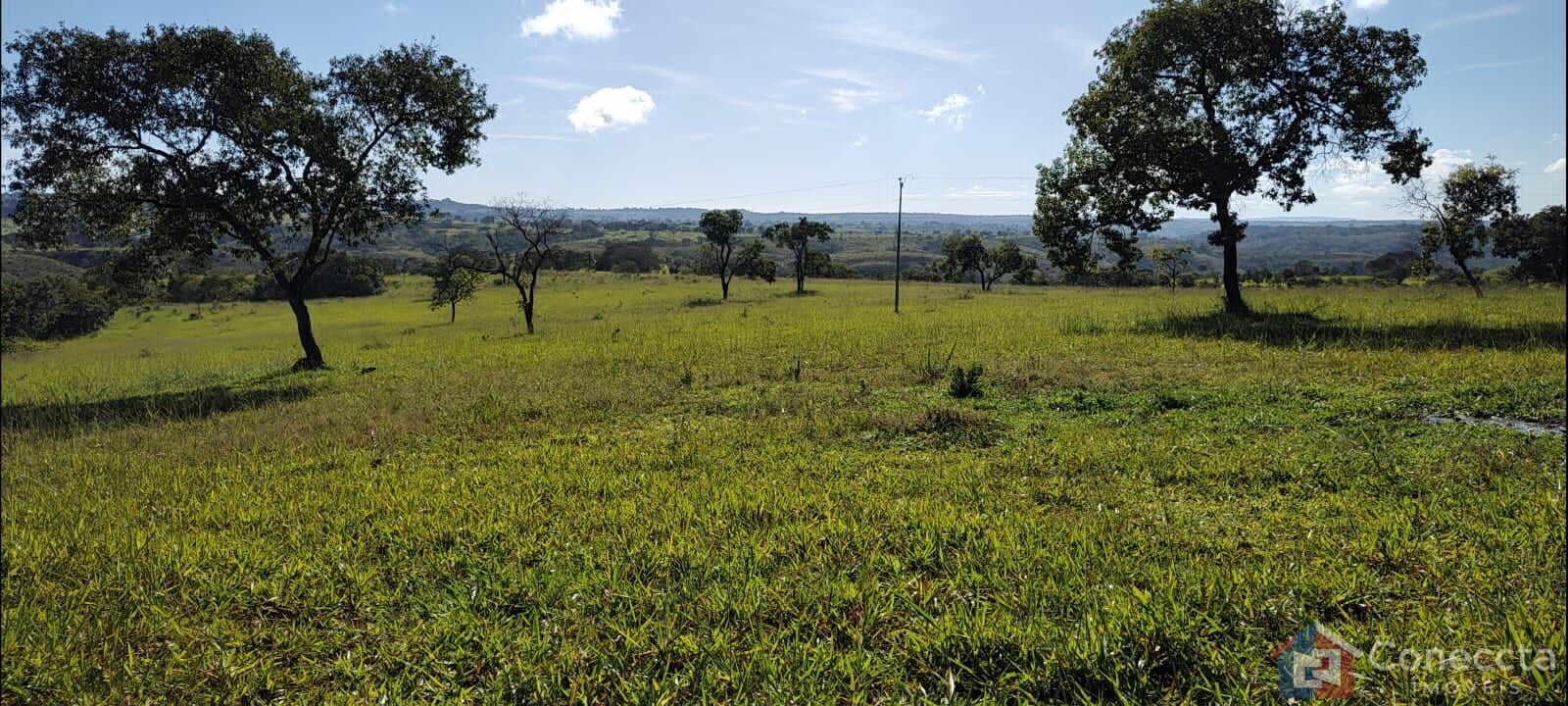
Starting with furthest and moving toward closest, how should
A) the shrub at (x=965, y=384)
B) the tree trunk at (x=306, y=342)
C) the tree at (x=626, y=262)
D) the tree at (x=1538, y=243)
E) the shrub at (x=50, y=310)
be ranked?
1. the tree at (x=626, y=262)
2. the shrub at (x=50, y=310)
3. the tree at (x=1538, y=243)
4. the tree trunk at (x=306, y=342)
5. the shrub at (x=965, y=384)

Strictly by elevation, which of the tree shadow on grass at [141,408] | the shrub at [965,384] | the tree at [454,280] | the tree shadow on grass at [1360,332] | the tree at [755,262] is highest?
the tree at [755,262]

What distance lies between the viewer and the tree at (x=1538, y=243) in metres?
48.4

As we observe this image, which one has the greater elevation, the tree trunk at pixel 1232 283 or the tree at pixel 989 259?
the tree at pixel 989 259

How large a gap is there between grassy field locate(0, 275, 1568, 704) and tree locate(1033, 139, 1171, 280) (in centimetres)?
1171

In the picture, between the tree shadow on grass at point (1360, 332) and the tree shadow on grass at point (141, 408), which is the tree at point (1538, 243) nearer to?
the tree shadow on grass at point (1360, 332)

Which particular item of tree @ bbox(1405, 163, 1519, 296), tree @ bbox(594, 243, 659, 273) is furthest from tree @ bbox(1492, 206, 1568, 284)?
tree @ bbox(594, 243, 659, 273)

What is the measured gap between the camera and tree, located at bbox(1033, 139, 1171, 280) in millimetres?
22719

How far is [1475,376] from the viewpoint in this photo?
9555 mm

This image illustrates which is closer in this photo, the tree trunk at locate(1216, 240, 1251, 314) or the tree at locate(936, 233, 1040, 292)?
the tree trunk at locate(1216, 240, 1251, 314)

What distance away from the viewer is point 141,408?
13727 millimetres

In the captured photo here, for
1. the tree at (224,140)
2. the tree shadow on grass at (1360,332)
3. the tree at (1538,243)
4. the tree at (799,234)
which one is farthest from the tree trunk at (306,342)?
the tree at (1538,243)

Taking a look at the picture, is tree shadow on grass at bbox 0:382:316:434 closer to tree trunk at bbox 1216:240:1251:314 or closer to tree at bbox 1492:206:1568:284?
tree trunk at bbox 1216:240:1251:314

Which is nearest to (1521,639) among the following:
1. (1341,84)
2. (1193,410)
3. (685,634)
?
(685,634)

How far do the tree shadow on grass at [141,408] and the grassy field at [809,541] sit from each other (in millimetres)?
566
